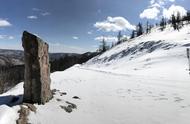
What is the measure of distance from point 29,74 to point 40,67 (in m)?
Result: 0.71

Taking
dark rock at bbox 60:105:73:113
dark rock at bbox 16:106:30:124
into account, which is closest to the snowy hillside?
dark rock at bbox 60:105:73:113

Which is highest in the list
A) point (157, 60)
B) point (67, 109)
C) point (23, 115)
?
point (157, 60)

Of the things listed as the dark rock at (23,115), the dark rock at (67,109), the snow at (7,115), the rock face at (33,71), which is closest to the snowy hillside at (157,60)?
the dark rock at (67,109)

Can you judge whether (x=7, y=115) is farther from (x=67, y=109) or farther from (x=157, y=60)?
(x=157, y=60)

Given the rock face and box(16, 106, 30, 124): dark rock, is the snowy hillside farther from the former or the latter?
box(16, 106, 30, 124): dark rock

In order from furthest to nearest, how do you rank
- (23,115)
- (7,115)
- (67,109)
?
(67,109) → (23,115) → (7,115)

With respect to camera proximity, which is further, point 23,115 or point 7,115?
point 23,115

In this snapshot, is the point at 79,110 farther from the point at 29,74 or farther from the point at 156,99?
the point at 156,99

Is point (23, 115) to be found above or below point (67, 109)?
above

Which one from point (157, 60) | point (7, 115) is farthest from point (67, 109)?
point (157, 60)

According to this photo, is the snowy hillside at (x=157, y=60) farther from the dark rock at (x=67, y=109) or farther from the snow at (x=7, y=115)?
the snow at (x=7, y=115)

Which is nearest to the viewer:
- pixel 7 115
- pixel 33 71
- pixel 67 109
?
pixel 7 115

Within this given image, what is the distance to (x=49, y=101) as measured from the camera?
582 inches

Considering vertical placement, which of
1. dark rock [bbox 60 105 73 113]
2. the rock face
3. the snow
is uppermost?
the rock face
